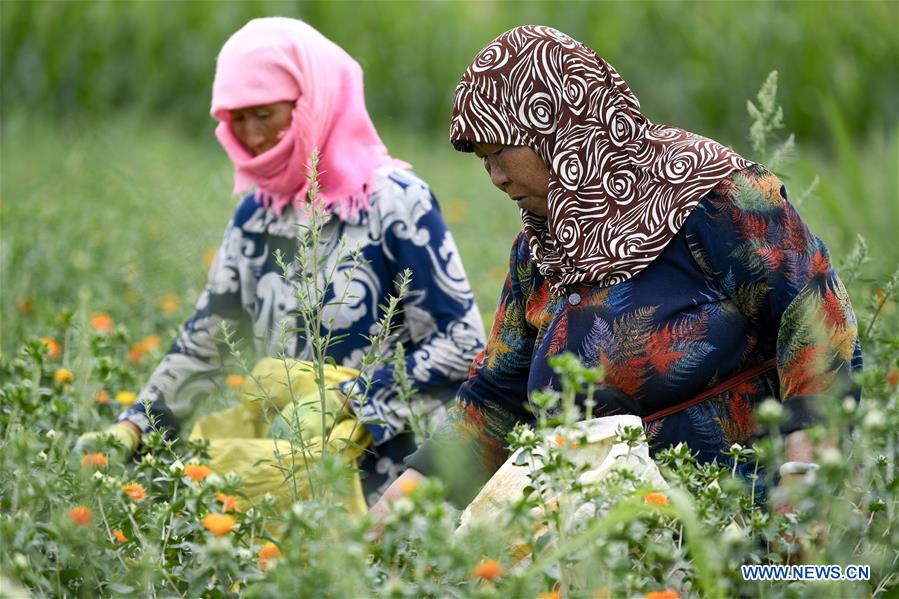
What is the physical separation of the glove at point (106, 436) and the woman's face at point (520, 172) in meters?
0.88

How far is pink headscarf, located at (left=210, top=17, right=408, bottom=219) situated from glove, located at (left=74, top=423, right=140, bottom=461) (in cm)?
72

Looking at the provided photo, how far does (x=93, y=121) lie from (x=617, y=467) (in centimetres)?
759

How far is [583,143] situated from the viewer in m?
2.48

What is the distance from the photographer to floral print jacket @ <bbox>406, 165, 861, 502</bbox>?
7.54ft

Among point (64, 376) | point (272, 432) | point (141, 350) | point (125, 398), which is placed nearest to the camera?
point (272, 432)

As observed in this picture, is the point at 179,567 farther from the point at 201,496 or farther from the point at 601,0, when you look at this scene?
the point at 601,0

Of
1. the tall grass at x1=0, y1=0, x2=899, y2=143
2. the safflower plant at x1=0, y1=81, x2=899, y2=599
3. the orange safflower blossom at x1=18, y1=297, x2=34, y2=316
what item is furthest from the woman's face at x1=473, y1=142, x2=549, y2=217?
the tall grass at x1=0, y1=0, x2=899, y2=143

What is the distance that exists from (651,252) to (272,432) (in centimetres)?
94

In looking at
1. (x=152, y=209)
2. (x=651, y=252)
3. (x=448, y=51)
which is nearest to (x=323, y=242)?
(x=651, y=252)

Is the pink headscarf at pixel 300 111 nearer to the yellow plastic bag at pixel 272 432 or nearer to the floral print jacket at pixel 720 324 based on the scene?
the yellow plastic bag at pixel 272 432

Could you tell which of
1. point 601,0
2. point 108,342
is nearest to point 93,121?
point 601,0

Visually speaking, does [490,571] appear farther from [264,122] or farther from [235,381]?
[264,122]

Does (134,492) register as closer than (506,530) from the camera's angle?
No
